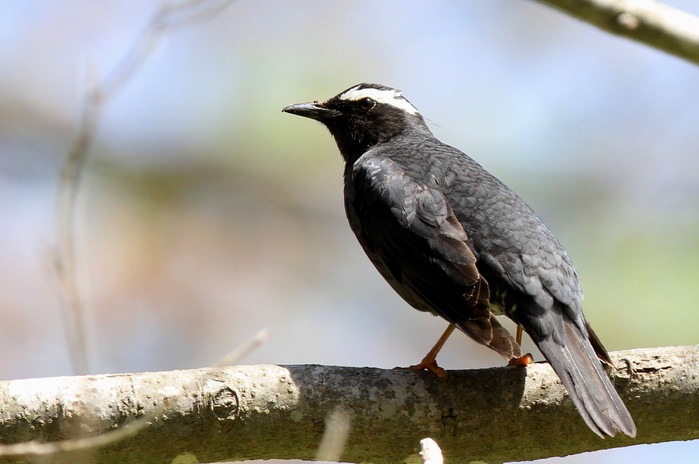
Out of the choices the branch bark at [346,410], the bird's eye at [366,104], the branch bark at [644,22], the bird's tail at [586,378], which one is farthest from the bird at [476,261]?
the branch bark at [644,22]

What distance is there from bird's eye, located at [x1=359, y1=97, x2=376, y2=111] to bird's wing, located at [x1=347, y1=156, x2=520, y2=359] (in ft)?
3.35

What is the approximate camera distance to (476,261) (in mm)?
5453

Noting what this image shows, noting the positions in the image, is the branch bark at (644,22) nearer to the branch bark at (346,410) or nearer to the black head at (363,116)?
the branch bark at (346,410)

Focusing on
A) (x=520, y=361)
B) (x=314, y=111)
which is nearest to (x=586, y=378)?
(x=520, y=361)

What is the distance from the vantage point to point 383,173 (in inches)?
239

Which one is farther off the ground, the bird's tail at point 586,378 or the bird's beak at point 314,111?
the bird's beak at point 314,111

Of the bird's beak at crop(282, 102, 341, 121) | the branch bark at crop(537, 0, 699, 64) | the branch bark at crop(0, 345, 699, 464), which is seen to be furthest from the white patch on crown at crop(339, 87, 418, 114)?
the branch bark at crop(537, 0, 699, 64)

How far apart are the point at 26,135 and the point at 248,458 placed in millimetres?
8005

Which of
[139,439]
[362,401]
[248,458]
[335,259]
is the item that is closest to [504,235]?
[362,401]

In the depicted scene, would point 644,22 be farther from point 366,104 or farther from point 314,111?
point 314,111

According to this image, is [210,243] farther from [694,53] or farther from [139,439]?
[694,53]

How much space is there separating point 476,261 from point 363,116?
2.08 meters

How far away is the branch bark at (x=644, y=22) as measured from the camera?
10.5 feet

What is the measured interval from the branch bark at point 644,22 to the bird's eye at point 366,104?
4.00 m
